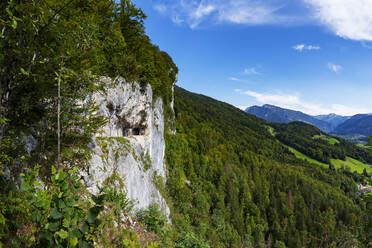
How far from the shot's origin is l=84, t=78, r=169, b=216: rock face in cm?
861

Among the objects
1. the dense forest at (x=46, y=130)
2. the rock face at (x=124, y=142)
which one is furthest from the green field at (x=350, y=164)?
the dense forest at (x=46, y=130)

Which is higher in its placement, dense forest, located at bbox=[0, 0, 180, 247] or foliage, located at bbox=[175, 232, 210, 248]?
dense forest, located at bbox=[0, 0, 180, 247]

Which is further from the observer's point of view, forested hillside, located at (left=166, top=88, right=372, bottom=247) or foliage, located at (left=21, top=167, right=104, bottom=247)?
forested hillside, located at (left=166, top=88, right=372, bottom=247)

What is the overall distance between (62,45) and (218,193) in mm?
63216

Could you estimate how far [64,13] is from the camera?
4.30 meters

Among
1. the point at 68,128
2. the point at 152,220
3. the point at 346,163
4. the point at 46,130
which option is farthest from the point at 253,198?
the point at 346,163

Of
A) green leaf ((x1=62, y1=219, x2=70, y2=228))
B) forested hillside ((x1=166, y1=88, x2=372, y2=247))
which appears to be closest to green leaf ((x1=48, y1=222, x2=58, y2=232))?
green leaf ((x1=62, y1=219, x2=70, y2=228))

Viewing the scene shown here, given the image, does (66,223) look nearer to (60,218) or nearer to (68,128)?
(60,218)

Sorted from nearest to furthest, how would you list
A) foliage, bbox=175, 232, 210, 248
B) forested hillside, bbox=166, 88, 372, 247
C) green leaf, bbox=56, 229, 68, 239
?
1. green leaf, bbox=56, 229, 68, 239
2. foliage, bbox=175, 232, 210, 248
3. forested hillside, bbox=166, 88, 372, 247

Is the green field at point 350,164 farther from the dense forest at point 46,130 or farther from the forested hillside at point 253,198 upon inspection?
the dense forest at point 46,130

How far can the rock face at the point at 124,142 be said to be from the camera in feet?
28.2

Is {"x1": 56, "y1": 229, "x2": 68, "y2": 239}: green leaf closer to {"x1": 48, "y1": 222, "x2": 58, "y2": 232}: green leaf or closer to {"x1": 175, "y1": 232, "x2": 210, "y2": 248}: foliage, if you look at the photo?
{"x1": 48, "y1": 222, "x2": 58, "y2": 232}: green leaf

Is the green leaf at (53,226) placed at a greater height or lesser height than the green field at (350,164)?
greater

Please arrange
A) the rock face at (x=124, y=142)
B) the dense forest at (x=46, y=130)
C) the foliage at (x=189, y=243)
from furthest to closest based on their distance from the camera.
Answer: the rock face at (x=124, y=142) < the foliage at (x=189, y=243) < the dense forest at (x=46, y=130)
